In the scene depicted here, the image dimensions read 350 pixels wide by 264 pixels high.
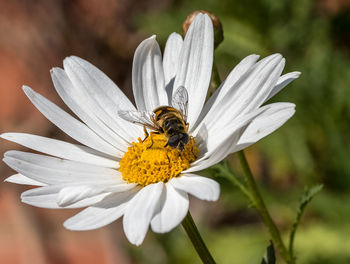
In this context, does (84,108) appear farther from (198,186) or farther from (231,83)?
(198,186)

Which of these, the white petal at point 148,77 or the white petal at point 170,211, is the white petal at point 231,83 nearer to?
the white petal at point 148,77

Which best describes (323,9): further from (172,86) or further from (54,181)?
(54,181)

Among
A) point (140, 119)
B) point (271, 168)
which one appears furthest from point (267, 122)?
point (271, 168)

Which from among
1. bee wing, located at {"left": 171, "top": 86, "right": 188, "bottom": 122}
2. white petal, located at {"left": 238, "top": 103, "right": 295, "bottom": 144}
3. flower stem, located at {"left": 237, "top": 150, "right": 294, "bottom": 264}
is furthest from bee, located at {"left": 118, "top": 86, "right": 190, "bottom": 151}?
white petal, located at {"left": 238, "top": 103, "right": 295, "bottom": 144}

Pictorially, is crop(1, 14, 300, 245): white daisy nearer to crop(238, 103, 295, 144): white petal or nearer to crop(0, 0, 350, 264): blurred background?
crop(238, 103, 295, 144): white petal

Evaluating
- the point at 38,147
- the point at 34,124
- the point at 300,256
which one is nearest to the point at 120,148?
the point at 38,147
